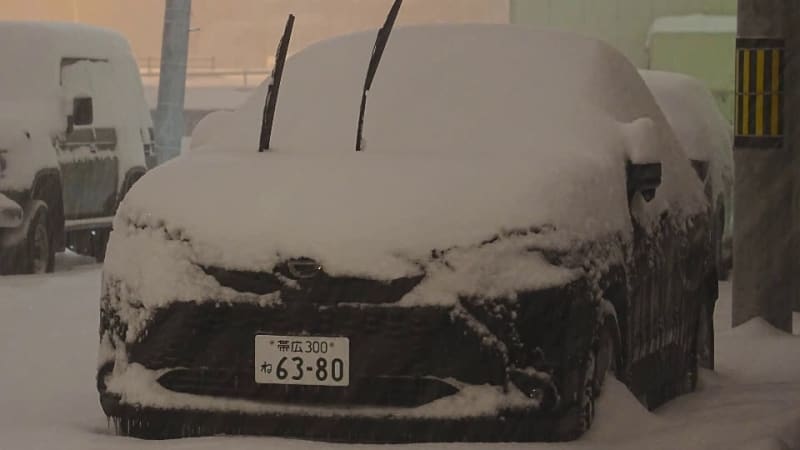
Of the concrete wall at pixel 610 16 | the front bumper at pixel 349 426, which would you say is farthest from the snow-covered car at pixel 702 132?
the front bumper at pixel 349 426

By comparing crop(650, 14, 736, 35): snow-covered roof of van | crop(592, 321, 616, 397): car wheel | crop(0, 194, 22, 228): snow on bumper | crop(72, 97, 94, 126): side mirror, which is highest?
crop(650, 14, 736, 35): snow-covered roof of van

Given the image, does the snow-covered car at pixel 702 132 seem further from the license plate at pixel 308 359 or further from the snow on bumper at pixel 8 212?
the license plate at pixel 308 359

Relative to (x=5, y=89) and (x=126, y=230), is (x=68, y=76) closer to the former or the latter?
(x=5, y=89)

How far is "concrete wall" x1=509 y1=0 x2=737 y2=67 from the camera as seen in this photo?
19.1m

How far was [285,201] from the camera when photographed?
19.7 feet

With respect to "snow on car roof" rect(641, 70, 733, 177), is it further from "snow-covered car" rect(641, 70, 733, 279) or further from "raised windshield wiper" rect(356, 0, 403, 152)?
"raised windshield wiper" rect(356, 0, 403, 152)

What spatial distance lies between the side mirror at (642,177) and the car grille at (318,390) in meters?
1.39

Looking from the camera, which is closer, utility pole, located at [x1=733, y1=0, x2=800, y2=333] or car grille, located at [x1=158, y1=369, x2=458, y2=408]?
car grille, located at [x1=158, y1=369, x2=458, y2=408]

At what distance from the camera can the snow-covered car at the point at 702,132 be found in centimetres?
1242

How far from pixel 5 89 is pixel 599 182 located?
848 centimetres

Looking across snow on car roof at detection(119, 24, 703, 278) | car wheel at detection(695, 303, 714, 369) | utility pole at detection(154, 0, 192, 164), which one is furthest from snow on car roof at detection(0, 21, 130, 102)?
car wheel at detection(695, 303, 714, 369)

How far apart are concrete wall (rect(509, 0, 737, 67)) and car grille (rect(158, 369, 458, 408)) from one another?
13615mm

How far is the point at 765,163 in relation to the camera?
10.0m

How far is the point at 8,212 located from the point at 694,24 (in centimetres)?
834
